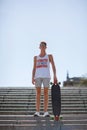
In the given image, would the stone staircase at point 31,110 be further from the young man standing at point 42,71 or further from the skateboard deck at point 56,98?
the young man standing at point 42,71

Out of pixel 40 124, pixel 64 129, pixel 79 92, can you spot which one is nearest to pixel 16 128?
pixel 40 124

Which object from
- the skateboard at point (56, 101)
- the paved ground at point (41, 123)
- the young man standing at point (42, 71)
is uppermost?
the young man standing at point (42, 71)

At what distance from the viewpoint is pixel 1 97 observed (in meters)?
9.91

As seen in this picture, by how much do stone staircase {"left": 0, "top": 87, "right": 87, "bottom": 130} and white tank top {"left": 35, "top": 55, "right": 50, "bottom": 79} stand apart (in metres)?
0.95

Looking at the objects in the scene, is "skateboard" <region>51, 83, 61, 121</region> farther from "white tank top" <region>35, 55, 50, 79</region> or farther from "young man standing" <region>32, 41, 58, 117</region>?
"white tank top" <region>35, 55, 50, 79</region>

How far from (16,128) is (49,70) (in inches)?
64.4

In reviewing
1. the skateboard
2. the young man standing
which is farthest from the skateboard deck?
the young man standing

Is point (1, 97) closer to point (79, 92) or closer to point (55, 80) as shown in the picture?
point (79, 92)

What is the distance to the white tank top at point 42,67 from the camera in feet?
22.4

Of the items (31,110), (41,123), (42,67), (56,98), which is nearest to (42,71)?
(42,67)

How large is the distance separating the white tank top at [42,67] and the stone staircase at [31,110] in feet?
3.13

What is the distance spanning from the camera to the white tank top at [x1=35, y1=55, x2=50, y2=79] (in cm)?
682

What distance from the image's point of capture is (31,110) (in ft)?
29.0

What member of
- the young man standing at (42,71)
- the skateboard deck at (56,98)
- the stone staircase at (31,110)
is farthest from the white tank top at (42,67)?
the stone staircase at (31,110)
